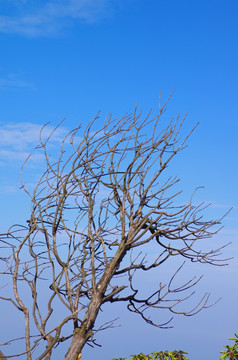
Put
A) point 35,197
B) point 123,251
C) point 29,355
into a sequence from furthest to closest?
point 35,197 < point 123,251 < point 29,355

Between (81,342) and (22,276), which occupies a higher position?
(22,276)

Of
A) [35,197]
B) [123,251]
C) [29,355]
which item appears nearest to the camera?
[29,355]

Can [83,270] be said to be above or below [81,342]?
above

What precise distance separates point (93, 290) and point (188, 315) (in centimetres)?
143

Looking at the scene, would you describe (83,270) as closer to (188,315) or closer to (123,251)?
(123,251)

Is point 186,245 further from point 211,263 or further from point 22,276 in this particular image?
point 22,276

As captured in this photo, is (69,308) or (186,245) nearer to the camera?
(69,308)

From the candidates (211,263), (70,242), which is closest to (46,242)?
(70,242)

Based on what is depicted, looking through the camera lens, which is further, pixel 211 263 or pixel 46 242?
pixel 211 263

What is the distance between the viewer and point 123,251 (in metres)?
6.17

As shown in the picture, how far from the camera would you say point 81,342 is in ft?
18.8

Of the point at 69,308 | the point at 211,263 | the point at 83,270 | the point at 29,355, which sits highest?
the point at 211,263

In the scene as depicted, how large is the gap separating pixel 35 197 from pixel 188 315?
2545 mm

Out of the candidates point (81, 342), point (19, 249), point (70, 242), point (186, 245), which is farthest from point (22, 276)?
point (186, 245)
